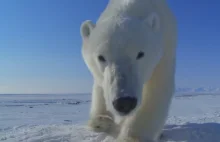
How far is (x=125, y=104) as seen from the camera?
7.28 feet

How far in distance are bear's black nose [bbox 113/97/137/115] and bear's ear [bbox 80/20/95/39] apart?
1115 millimetres

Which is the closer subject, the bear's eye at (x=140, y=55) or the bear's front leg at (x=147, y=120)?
the bear's eye at (x=140, y=55)

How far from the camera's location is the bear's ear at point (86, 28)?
307cm

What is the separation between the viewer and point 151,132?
2836 mm

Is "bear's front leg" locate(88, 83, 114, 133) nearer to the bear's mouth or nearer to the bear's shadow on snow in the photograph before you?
the bear's shadow on snow

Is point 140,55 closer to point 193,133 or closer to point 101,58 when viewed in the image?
point 101,58

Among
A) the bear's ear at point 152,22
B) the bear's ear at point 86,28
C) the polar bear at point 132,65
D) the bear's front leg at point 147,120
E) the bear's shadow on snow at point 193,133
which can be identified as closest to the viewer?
the polar bear at point 132,65

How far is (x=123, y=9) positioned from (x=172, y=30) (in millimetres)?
809

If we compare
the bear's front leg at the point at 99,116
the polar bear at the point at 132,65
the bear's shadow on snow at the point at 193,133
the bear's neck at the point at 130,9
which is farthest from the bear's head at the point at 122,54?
the bear's shadow on snow at the point at 193,133

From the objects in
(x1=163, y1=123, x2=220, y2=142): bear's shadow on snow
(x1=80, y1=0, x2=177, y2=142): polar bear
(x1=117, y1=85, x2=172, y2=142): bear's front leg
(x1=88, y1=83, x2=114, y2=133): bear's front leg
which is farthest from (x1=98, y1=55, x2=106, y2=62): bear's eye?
(x1=163, y1=123, x2=220, y2=142): bear's shadow on snow

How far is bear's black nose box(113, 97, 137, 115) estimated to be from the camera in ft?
7.21

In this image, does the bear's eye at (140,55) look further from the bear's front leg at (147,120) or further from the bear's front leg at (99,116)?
the bear's front leg at (99,116)

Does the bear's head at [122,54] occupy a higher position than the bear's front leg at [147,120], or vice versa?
the bear's head at [122,54]

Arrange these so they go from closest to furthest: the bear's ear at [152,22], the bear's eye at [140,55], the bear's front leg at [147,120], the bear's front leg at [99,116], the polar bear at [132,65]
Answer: the polar bear at [132,65]
the bear's eye at [140,55]
the bear's front leg at [147,120]
the bear's ear at [152,22]
the bear's front leg at [99,116]
